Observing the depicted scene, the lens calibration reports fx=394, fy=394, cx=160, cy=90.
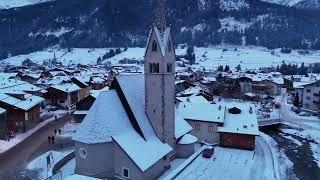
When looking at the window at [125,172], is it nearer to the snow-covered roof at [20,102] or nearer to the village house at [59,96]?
the snow-covered roof at [20,102]

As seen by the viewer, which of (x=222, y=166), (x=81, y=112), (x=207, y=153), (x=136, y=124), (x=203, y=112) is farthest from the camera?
(x=81, y=112)

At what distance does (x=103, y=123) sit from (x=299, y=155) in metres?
27.2

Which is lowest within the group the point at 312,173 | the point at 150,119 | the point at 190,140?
the point at 312,173

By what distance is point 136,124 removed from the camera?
119 ft

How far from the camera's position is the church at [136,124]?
112ft

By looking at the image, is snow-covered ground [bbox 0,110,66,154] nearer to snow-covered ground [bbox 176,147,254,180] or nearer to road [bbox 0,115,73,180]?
road [bbox 0,115,73,180]

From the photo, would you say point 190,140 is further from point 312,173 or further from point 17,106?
point 17,106

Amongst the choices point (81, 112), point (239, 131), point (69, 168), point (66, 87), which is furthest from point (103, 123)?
point (66, 87)

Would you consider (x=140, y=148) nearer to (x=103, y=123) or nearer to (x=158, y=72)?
(x=103, y=123)

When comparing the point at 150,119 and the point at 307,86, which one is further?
the point at 307,86

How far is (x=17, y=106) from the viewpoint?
55.0 meters

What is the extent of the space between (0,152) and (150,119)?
1819 centimetres

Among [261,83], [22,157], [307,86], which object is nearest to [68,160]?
[22,157]

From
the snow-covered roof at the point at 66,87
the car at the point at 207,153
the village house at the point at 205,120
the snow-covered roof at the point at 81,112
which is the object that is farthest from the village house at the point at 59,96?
the car at the point at 207,153
